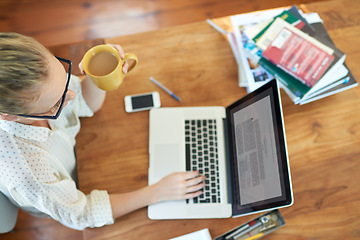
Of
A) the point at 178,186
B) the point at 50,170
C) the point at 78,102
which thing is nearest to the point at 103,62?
the point at 78,102

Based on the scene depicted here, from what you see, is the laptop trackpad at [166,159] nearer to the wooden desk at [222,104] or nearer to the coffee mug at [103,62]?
the wooden desk at [222,104]

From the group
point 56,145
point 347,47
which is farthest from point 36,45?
point 347,47

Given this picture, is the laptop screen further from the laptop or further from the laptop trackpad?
the laptop trackpad

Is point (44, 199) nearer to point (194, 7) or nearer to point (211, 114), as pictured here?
point (211, 114)

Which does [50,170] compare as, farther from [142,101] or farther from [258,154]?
[258,154]

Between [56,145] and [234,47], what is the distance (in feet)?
2.31

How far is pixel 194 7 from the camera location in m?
2.13

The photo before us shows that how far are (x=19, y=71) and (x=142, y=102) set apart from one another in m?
0.50

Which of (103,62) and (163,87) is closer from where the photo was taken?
(103,62)

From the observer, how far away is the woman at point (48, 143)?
25.5 inches

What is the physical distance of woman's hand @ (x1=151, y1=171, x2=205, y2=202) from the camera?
3.14 ft

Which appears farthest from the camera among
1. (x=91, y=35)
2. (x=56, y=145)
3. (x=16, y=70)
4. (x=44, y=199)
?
(x=91, y=35)

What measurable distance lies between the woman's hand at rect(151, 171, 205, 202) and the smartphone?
10.0 inches

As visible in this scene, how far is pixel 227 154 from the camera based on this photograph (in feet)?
3.33
